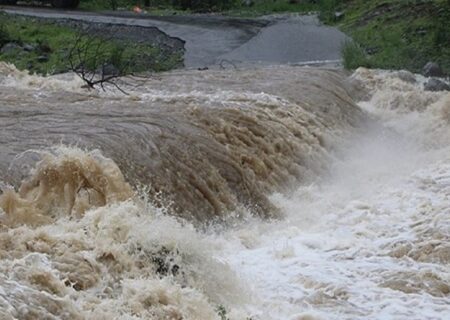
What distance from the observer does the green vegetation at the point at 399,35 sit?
2044cm

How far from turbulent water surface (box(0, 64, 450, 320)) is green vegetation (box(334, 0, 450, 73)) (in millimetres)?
5349

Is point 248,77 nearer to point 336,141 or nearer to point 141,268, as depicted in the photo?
point 336,141

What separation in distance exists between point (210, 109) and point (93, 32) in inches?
463

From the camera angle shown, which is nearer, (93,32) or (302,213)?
(302,213)

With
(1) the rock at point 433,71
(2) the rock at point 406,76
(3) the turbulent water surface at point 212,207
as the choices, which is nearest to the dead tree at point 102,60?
(3) the turbulent water surface at point 212,207

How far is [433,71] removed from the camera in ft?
64.1

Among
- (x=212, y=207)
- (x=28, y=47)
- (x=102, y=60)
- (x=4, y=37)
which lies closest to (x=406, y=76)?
(x=102, y=60)

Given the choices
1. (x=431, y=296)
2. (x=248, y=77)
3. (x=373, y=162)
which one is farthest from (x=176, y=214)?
(x=248, y=77)

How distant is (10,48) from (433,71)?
1053 cm

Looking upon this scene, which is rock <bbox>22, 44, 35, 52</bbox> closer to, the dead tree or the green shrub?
the green shrub

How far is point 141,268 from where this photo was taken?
6.88m

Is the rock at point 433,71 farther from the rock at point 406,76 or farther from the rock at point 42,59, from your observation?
the rock at point 42,59

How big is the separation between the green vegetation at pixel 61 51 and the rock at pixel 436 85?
6.34 meters

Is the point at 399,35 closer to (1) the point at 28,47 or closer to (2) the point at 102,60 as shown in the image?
(2) the point at 102,60
